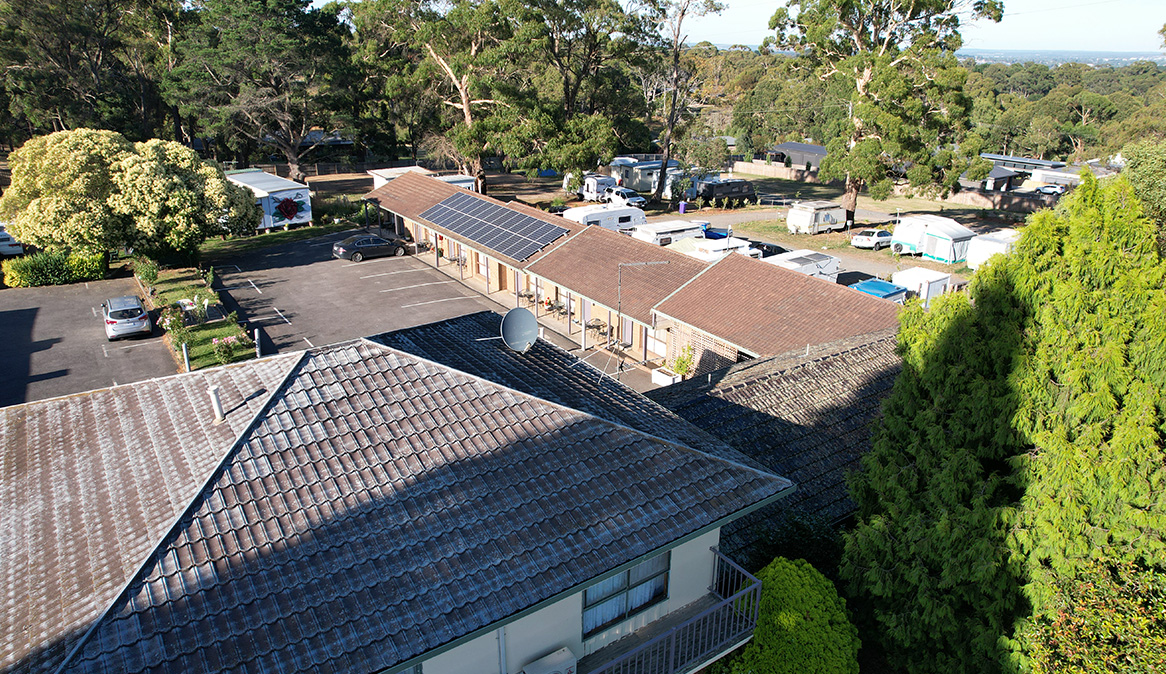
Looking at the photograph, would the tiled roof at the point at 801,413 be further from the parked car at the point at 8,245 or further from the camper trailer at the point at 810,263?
the parked car at the point at 8,245

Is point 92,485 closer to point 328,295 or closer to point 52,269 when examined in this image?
point 328,295

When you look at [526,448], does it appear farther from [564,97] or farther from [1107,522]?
[564,97]

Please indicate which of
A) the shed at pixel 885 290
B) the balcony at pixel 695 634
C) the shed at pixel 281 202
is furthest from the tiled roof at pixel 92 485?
the shed at pixel 281 202

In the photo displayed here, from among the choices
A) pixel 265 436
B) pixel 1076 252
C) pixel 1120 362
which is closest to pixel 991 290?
pixel 1076 252

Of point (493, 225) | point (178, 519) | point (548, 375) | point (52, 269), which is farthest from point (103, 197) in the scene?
point (178, 519)

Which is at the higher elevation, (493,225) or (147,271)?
(493,225)

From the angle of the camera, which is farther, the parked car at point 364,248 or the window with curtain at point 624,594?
the parked car at point 364,248
